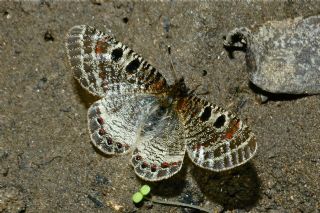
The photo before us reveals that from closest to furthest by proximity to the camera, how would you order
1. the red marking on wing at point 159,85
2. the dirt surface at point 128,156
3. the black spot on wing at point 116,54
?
1. the black spot on wing at point 116,54
2. the red marking on wing at point 159,85
3. the dirt surface at point 128,156

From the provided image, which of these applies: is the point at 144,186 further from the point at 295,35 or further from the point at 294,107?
the point at 295,35

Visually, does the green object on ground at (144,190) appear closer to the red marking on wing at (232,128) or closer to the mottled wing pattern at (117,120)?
the mottled wing pattern at (117,120)

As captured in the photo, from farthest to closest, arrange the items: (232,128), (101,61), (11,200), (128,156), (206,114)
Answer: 1. (128,156)
2. (11,200)
3. (101,61)
4. (206,114)
5. (232,128)

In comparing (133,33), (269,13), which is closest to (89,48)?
(133,33)

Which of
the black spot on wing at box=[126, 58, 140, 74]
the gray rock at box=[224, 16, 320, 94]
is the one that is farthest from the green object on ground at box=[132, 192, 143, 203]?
the gray rock at box=[224, 16, 320, 94]

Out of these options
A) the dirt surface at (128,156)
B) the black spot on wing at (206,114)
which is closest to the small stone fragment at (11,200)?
the dirt surface at (128,156)

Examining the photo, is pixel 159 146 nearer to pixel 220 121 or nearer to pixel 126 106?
pixel 126 106

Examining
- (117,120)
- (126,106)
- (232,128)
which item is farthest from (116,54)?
(232,128)
